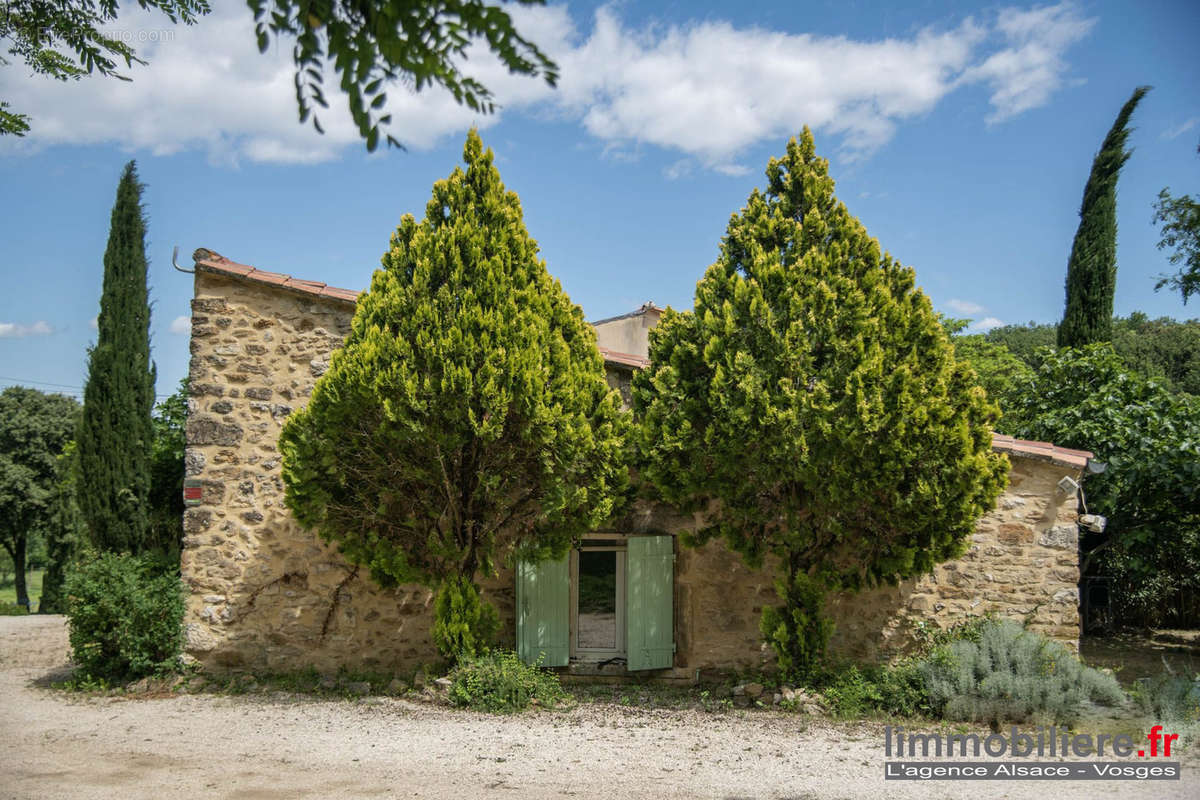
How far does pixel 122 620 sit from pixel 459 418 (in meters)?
4.19

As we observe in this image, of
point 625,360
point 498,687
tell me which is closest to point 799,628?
point 498,687

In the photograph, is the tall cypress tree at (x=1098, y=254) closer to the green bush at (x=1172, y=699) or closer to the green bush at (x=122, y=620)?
the green bush at (x=1172, y=699)

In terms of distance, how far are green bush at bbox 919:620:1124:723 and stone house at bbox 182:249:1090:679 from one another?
0.89 metres

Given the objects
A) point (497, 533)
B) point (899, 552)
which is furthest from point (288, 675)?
point (899, 552)

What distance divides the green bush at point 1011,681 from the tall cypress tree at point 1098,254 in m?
8.61

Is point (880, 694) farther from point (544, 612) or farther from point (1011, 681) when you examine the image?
point (544, 612)

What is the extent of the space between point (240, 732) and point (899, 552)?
19.1 feet

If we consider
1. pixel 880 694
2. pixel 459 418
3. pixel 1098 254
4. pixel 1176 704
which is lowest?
pixel 880 694

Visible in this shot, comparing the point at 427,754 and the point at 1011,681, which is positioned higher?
the point at 1011,681

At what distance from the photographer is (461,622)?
753 cm

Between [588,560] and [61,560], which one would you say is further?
[61,560]

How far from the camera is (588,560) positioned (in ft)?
29.5

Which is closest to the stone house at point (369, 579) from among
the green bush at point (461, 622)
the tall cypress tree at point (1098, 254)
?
the green bush at point (461, 622)

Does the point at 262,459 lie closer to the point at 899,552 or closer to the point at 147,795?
the point at 147,795
